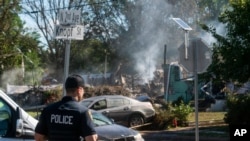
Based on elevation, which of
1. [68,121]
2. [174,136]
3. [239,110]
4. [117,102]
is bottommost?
[174,136]

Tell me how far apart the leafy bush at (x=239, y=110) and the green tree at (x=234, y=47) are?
1.27 metres

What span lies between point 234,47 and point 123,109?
605 centimetres

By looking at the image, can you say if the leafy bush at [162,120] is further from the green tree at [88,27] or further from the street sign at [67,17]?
the green tree at [88,27]

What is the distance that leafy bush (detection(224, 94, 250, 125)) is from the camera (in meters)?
18.7

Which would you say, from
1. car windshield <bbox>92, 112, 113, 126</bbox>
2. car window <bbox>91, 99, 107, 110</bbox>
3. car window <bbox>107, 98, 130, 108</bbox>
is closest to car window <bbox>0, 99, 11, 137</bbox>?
car windshield <bbox>92, 112, 113, 126</bbox>

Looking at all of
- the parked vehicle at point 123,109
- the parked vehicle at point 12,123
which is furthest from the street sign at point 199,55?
the parked vehicle at point 123,109

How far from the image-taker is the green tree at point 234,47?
17500 mm

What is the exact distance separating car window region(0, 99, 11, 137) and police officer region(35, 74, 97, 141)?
841mm

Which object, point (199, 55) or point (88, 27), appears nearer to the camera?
point (199, 55)

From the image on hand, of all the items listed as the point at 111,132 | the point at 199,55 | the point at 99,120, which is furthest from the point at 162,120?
the point at 199,55

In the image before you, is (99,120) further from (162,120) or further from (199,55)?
(162,120)

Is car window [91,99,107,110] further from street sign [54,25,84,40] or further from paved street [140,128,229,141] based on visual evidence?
street sign [54,25,84,40]

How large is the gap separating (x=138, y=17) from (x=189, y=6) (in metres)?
5.80

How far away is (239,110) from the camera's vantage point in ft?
61.8
